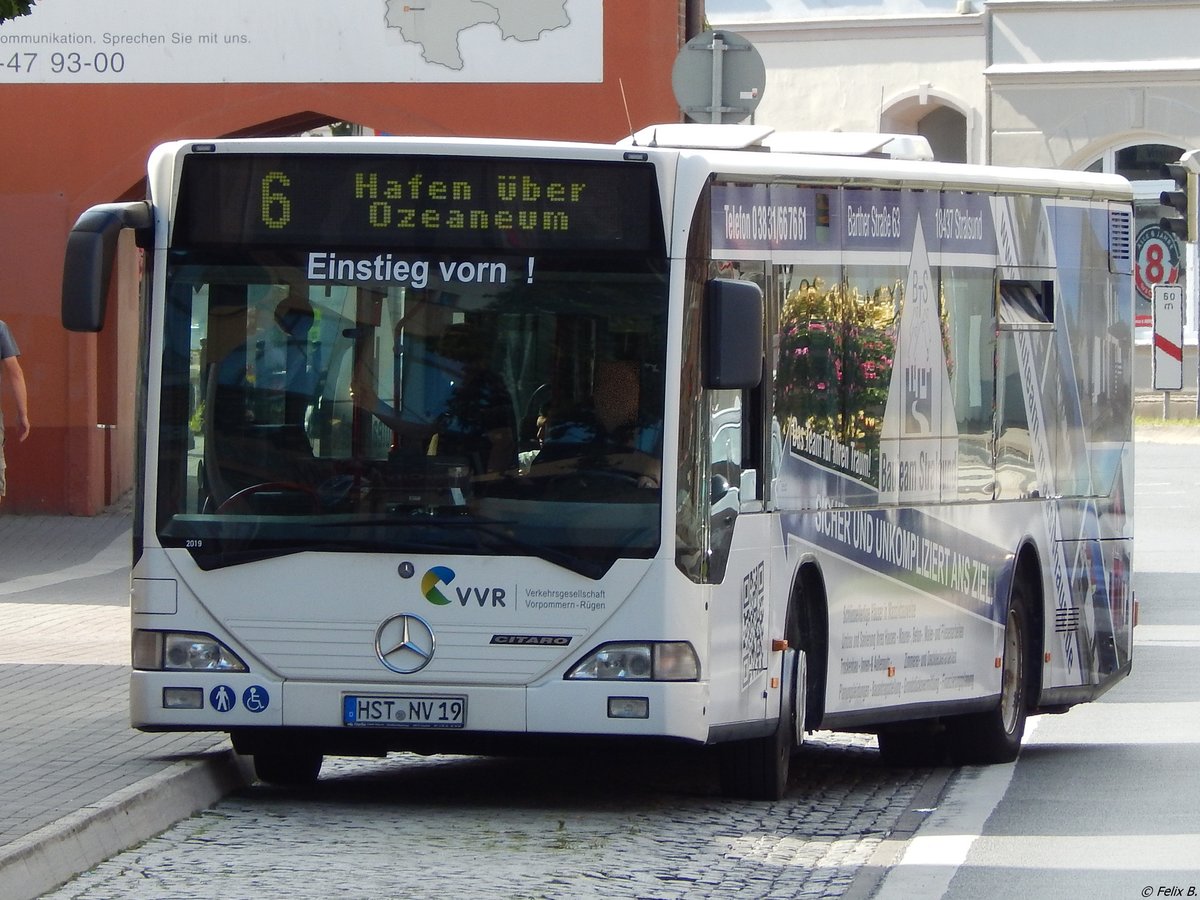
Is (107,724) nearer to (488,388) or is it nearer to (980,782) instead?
(488,388)

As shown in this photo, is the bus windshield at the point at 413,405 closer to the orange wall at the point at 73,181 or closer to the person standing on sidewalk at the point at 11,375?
the person standing on sidewalk at the point at 11,375

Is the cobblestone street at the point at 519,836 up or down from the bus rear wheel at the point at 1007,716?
down

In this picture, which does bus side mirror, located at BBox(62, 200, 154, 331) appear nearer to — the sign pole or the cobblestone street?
the cobblestone street

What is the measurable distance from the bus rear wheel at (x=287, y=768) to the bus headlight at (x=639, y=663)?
157cm

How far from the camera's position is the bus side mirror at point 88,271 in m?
8.60

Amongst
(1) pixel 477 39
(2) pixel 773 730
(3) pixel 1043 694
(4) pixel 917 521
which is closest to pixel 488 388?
(2) pixel 773 730

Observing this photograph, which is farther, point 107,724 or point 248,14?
point 248,14

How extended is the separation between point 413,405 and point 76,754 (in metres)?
2.14

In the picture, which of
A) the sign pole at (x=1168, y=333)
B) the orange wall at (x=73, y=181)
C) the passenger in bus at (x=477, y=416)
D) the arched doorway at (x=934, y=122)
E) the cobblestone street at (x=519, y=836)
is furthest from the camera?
the arched doorway at (x=934, y=122)

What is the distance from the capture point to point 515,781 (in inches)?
411

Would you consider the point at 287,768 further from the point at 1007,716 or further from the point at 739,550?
the point at 1007,716

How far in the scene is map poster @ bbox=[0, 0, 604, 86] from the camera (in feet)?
67.8

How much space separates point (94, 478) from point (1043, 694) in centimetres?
1192

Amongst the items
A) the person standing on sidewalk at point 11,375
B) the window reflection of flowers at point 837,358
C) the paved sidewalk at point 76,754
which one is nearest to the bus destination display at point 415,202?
the window reflection of flowers at point 837,358
